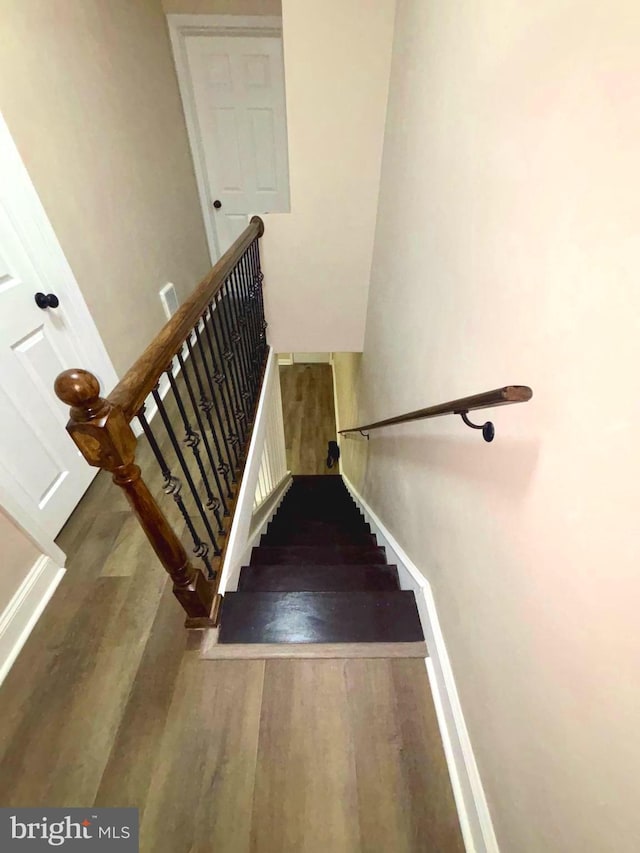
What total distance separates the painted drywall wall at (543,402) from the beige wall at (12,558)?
152 cm

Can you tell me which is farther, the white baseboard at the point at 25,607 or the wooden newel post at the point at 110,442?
the white baseboard at the point at 25,607

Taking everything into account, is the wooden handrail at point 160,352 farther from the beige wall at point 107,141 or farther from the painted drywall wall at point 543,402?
the beige wall at point 107,141

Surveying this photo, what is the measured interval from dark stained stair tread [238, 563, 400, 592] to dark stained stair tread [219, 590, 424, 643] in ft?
0.91

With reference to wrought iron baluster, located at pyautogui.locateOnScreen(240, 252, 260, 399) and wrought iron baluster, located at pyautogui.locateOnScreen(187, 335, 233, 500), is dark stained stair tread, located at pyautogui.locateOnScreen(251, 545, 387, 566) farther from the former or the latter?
wrought iron baluster, located at pyautogui.locateOnScreen(240, 252, 260, 399)

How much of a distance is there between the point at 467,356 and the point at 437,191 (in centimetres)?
63

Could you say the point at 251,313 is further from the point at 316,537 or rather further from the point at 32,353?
the point at 316,537

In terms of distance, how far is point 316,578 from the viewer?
1.74 meters

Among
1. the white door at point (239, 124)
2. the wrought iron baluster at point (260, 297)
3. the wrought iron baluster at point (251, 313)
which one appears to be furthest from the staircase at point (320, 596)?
the white door at point (239, 124)

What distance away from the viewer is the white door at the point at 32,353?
4.82ft

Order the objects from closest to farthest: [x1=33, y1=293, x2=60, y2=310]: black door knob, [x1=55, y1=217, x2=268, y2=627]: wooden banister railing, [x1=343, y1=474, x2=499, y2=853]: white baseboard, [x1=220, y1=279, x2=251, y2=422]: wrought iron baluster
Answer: [x1=55, y1=217, x2=268, y2=627]: wooden banister railing → [x1=343, y1=474, x2=499, y2=853]: white baseboard → [x1=33, y1=293, x2=60, y2=310]: black door knob → [x1=220, y1=279, x2=251, y2=422]: wrought iron baluster

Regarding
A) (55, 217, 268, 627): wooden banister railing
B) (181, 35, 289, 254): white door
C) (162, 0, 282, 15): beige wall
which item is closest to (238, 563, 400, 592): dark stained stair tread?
(55, 217, 268, 627): wooden banister railing

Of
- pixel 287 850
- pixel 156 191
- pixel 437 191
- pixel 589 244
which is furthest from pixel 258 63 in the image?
pixel 287 850

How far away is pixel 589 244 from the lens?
0.53m

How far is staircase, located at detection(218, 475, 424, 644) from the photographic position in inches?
50.2
